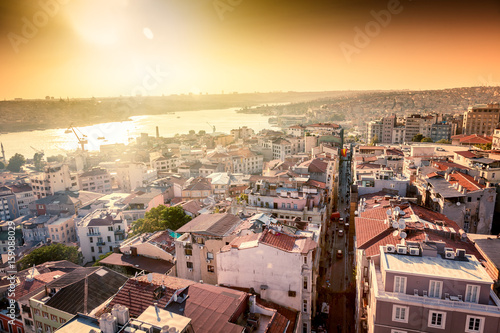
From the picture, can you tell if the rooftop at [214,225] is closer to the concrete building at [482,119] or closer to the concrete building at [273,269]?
the concrete building at [273,269]

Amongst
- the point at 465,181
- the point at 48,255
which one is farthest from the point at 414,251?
the point at 48,255

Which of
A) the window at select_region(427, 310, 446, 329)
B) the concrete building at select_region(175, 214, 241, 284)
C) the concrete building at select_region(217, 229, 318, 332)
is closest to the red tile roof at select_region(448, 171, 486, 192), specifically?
the concrete building at select_region(217, 229, 318, 332)

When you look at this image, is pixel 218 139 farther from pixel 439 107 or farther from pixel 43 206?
pixel 439 107

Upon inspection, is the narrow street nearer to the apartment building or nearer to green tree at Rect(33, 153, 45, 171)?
the apartment building

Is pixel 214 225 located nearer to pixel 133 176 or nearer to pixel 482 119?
pixel 133 176

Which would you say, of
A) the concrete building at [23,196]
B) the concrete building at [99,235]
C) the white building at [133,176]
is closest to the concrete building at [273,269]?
the concrete building at [99,235]

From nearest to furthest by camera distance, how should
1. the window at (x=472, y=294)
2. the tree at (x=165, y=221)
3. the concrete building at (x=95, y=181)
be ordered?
the window at (x=472, y=294) → the tree at (x=165, y=221) → the concrete building at (x=95, y=181)
